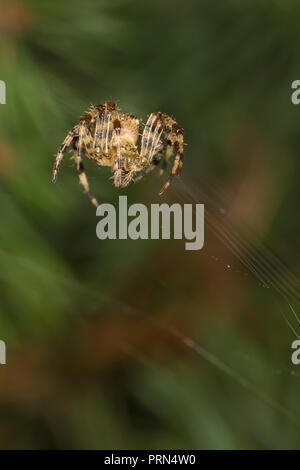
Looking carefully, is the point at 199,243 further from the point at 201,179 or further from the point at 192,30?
the point at 192,30

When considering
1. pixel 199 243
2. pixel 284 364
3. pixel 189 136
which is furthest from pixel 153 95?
pixel 284 364
